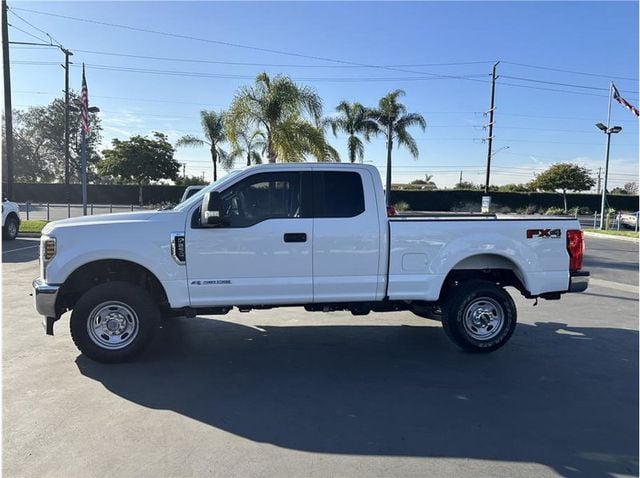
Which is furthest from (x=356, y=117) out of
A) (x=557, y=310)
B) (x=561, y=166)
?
(x=557, y=310)

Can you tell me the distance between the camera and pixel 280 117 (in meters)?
20.5

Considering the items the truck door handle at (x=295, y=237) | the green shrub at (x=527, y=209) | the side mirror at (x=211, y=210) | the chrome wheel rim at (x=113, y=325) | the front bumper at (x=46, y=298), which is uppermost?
the green shrub at (x=527, y=209)

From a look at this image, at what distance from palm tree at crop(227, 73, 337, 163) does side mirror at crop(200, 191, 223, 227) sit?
51.1ft

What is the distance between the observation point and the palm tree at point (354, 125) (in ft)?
111

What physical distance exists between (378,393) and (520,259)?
239cm

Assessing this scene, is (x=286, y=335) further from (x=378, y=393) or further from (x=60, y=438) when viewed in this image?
(x=60, y=438)

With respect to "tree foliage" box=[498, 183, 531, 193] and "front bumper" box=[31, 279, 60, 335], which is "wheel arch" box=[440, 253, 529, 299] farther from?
"tree foliage" box=[498, 183, 531, 193]

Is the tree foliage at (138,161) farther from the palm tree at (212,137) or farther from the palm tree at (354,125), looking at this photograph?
the palm tree at (354,125)

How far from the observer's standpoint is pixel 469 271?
5641 millimetres

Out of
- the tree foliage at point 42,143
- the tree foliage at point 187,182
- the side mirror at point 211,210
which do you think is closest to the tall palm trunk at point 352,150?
the tree foliage at point 187,182

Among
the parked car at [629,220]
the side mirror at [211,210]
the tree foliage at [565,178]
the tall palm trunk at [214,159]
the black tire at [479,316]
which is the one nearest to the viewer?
the side mirror at [211,210]

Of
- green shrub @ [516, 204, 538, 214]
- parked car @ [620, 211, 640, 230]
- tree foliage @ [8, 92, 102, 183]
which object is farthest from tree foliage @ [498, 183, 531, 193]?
tree foliage @ [8, 92, 102, 183]

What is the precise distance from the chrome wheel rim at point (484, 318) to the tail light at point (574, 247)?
3.33ft

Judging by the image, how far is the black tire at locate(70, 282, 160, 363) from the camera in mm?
4770
